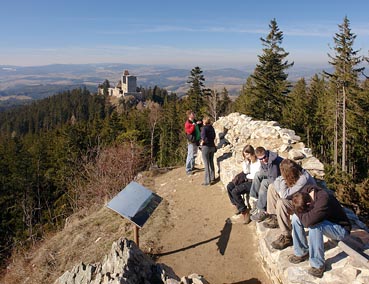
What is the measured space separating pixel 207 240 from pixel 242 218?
1081 mm

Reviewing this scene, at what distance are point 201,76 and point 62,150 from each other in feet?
63.2

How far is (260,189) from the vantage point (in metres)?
6.81

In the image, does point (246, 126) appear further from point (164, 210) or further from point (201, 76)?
point (201, 76)

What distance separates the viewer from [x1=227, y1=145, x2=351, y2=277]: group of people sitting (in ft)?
15.0

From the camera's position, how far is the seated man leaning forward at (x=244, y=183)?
7289mm

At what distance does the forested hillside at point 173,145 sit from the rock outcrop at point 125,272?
29.6ft

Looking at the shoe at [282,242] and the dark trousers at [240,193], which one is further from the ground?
the dark trousers at [240,193]

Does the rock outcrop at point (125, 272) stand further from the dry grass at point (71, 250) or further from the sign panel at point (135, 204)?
the dry grass at point (71, 250)

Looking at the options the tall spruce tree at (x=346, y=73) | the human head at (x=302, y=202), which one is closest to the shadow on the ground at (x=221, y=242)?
the human head at (x=302, y=202)

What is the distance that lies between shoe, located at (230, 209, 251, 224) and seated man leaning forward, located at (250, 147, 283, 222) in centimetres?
50

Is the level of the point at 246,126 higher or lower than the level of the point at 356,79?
lower

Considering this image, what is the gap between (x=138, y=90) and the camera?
10800 centimetres

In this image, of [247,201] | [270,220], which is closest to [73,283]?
[270,220]

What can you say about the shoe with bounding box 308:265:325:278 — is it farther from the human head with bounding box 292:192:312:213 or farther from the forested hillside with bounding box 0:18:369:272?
the forested hillside with bounding box 0:18:369:272
